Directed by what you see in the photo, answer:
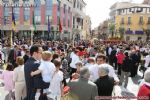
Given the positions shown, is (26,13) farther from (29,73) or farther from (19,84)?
(29,73)

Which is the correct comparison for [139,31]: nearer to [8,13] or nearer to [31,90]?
[8,13]

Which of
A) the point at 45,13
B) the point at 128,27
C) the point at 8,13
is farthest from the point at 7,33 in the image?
the point at 128,27

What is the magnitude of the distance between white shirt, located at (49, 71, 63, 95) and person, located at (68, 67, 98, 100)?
220cm

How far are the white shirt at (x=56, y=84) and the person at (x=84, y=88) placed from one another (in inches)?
86.6

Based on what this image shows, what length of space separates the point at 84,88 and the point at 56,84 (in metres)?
2.40

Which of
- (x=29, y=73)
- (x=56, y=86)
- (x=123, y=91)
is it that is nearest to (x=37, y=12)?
(x=123, y=91)

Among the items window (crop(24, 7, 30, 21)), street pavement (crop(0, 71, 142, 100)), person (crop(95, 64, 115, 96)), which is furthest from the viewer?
window (crop(24, 7, 30, 21))

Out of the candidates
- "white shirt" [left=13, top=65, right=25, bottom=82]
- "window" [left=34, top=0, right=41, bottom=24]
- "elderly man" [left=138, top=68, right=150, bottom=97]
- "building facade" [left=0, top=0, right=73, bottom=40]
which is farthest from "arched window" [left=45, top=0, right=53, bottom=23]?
"elderly man" [left=138, top=68, right=150, bottom=97]

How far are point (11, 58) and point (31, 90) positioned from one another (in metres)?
8.87

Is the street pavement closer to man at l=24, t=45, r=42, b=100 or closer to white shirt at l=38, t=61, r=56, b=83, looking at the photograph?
man at l=24, t=45, r=42, b=100

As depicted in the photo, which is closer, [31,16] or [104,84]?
[104,84]

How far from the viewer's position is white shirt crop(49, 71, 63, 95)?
8.39 meters

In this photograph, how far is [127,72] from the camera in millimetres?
15016

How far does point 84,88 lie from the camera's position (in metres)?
6.14
